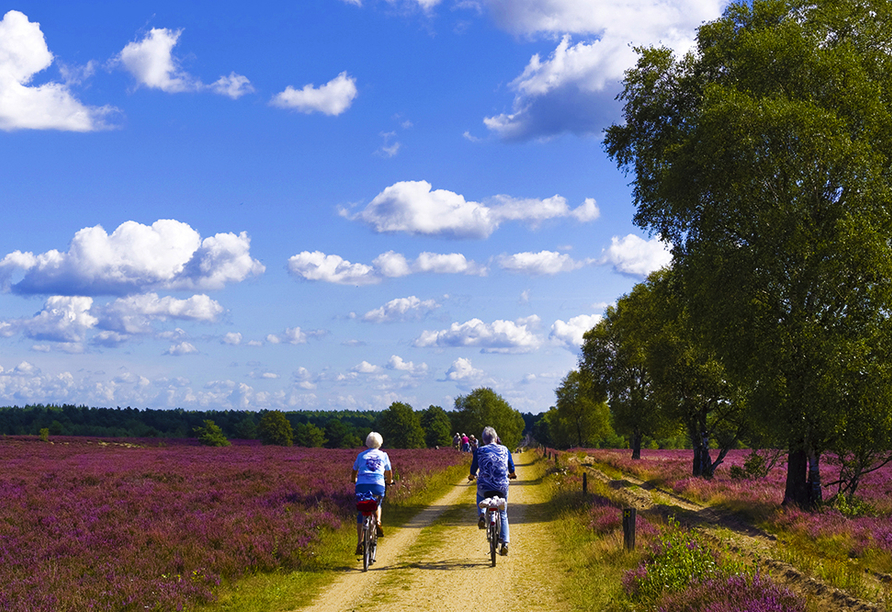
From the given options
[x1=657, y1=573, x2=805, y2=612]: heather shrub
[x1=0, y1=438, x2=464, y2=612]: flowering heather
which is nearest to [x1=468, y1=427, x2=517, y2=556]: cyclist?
[x1=0, y1=438, x2=464, y2=612]: flowering heather

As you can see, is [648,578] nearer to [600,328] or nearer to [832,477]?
[832,477]

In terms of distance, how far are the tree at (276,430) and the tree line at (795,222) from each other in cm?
9882

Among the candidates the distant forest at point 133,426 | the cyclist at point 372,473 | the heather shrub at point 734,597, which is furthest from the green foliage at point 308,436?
the heather shrub at point 734,597

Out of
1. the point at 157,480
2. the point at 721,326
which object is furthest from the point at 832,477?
the point at 157,480

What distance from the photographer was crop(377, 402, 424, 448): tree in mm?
122812

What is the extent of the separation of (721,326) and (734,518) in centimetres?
632

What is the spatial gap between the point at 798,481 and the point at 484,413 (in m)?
113

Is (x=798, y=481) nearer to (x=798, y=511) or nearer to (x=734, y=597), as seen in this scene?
(x=798, y=511)

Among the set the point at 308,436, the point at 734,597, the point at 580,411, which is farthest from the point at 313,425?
the point at 734,597

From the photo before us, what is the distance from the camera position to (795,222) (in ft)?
58.3

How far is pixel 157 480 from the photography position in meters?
27.8

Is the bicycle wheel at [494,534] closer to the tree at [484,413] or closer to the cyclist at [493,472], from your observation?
the cyclist at [493,472]

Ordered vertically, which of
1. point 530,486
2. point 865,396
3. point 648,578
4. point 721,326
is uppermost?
point 721,326

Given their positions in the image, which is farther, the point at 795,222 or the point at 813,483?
the point at 813,483
